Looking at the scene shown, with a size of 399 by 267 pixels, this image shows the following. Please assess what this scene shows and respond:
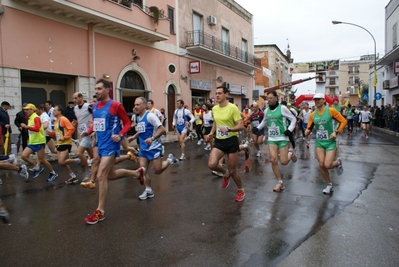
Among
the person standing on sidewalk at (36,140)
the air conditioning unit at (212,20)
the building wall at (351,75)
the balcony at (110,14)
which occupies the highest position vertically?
the building wall at (351,75)

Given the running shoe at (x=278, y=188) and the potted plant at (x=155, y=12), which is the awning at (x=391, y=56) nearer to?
the potted plant at (x=155, y=12)

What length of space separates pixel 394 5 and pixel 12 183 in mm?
33081

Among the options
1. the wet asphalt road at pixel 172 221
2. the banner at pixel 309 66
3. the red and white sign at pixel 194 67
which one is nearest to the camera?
the wet asphalt road at pixel 172 221

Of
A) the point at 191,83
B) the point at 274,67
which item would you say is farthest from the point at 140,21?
the point at 274,67

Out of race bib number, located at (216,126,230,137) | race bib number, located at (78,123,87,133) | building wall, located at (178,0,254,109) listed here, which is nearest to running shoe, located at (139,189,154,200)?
race bib number, located at (216,126,230,137)

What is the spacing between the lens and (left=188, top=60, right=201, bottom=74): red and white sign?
22.4 meters

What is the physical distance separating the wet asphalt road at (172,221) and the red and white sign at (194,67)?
15534mm

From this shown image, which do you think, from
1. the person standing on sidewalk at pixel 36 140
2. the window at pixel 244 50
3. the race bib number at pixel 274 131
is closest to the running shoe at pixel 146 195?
the race bib number at pixel 274 131

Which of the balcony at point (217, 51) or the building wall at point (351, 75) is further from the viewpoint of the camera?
the building wall at point (351, 75)

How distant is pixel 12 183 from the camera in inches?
297

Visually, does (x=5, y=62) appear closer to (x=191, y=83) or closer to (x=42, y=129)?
(x=42, y=129)

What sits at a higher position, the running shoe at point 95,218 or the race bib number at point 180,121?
the race bib number at point 180,121

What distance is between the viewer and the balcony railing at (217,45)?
899 inches

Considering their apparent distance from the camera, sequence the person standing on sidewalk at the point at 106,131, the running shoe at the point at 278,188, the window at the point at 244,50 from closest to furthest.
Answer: the person standing on sidewalk at the point at 106,131 < the running shoe at the point at 278,188 < the window at the point at 244,50
